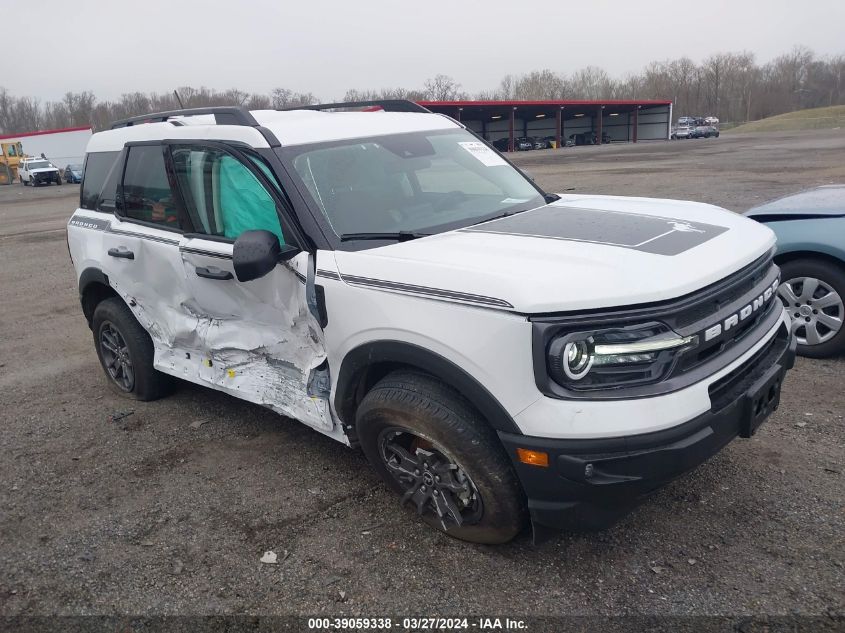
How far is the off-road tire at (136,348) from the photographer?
471 centimetres

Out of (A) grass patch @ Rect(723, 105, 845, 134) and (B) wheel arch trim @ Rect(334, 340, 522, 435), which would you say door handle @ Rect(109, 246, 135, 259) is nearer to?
(B) wheel arch trim @ Rect(334, 340, 522, 435)

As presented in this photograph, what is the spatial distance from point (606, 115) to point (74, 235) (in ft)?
239

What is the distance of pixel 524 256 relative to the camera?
2.71 metres

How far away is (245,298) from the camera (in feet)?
11.9

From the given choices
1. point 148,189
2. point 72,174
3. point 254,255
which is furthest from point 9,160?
point 254,255

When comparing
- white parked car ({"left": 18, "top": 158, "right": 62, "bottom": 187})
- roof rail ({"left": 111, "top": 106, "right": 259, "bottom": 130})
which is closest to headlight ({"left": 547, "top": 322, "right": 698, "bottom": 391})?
roof rail ({"left": 111, "top": 106, "right": 259, "bottom": 130})

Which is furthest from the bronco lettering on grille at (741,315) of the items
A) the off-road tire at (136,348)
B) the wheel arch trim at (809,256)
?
the off-road tire at (136,348)

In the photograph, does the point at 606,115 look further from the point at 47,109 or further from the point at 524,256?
the point at 47,109

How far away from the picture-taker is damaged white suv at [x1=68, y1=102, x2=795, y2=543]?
7.84ft

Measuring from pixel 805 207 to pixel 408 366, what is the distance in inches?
145

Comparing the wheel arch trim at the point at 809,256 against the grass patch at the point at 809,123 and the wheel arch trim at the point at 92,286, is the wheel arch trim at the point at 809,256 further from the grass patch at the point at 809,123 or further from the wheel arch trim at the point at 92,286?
the grass patch at the point at 809,123

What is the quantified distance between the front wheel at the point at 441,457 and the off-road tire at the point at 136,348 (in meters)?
2.31

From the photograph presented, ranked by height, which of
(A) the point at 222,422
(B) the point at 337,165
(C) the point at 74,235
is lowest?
(A) the point at 222,422

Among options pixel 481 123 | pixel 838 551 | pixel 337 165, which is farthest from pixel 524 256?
pixel 481 123
